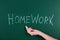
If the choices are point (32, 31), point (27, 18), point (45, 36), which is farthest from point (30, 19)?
point (45, 36)

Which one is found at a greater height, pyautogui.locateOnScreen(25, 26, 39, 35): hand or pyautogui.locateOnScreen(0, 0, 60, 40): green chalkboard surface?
pyautogui.locateOnScreen(0, 0, 60, 40): green chalkboard surface

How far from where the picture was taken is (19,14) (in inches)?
96.3

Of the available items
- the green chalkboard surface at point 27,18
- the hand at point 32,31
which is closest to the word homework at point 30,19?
the green chalkboard surface at point 27,18

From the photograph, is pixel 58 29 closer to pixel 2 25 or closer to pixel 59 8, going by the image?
pixel 59 8

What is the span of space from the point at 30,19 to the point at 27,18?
55 mm

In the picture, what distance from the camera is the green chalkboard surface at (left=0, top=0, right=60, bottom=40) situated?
2.41 meters

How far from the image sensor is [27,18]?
2465mm

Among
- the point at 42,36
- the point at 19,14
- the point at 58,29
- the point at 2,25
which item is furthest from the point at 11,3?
the point at 58,29

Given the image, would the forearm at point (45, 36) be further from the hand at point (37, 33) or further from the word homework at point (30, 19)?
the word homework at point (30, 19)

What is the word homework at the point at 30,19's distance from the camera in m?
2.42

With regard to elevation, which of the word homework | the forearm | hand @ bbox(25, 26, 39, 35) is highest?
the word homework

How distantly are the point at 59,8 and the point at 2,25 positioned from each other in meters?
1.03

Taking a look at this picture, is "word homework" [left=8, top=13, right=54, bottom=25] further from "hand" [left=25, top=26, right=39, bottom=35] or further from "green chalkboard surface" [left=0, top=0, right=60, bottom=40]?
"hand" [left=25, top=26, right=39, bottom=35]

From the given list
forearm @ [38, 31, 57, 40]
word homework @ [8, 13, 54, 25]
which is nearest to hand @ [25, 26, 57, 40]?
forearm @ [38, 31, 57, 40]
